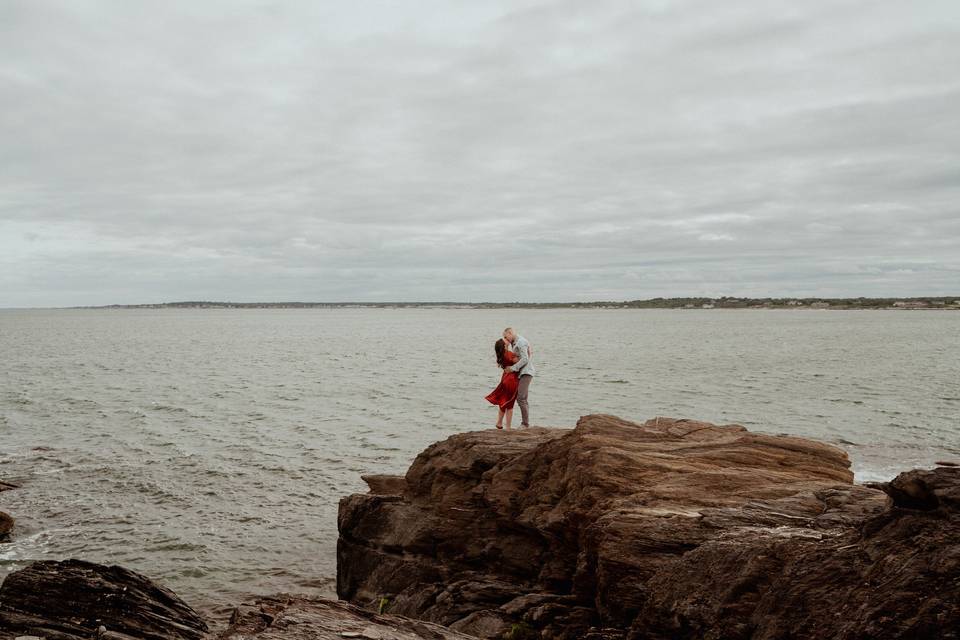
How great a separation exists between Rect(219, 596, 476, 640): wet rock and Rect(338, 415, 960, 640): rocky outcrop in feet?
7.72

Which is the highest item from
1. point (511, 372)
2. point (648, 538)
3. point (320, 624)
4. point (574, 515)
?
point (511, 372)

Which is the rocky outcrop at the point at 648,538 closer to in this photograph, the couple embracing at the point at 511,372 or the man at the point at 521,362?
the couple embracing at the point at 511,372

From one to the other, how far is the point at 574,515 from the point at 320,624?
15.4 feet

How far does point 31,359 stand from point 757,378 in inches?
2771

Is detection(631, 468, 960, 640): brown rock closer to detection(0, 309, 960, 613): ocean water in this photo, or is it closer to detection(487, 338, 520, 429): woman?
detection(0, 309, 960, 613): ocean water

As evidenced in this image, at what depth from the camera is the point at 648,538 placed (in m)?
9.51

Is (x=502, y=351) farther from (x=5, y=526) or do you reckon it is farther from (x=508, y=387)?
(x=5, y=526)

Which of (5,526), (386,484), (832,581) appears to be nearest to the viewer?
(832,581)

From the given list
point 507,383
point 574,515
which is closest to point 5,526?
point 507,383

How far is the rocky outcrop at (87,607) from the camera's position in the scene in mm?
9242

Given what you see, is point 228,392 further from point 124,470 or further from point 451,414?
point 124,470

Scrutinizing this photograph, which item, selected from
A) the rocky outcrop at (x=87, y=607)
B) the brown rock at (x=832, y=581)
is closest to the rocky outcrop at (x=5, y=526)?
the rocky outcrop at (x=87, y=607)

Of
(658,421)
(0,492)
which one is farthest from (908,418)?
(0,492)

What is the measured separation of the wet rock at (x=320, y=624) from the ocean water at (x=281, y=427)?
656 centimetres
